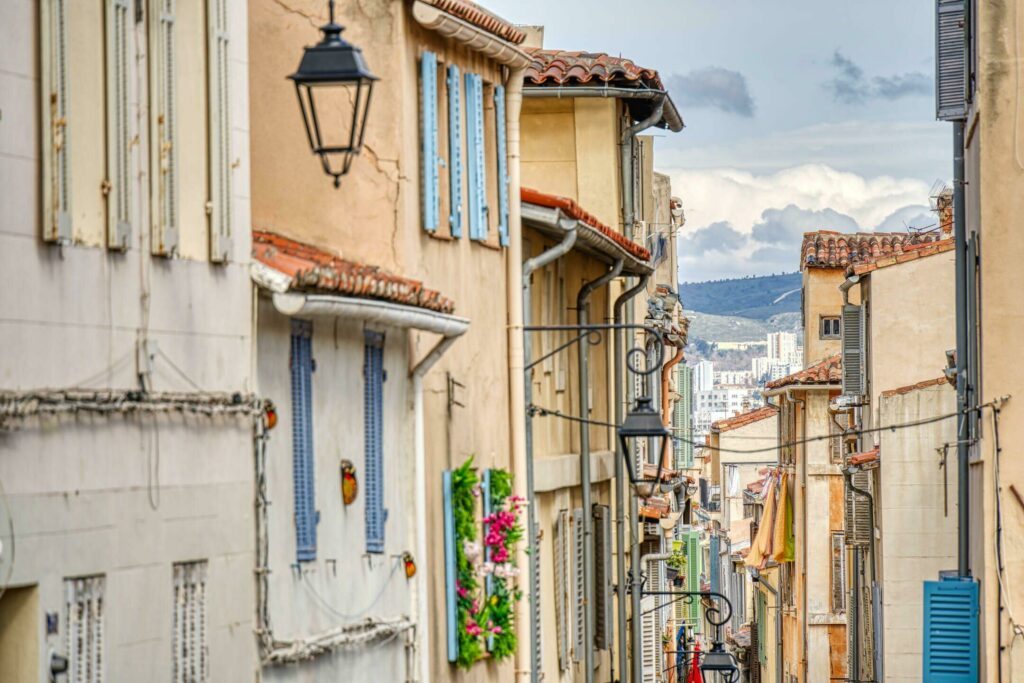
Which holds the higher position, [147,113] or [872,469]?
[147,113]

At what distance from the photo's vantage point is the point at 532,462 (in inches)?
805

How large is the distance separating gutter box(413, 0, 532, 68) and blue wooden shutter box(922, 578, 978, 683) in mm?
6774

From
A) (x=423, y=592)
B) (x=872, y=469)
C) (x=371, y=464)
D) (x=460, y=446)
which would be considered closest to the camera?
(x=371, y=464)

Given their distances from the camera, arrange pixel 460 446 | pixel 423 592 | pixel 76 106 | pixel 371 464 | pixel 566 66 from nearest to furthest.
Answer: pixel 76 106 < pixel 371 464 < pixel 423 592 < pixel 460 446 < pixel 566 66

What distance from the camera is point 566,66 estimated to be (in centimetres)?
2739

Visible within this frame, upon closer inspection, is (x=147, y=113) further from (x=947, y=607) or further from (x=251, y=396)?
(x=947, y=607)

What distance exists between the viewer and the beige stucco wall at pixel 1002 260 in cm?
1961

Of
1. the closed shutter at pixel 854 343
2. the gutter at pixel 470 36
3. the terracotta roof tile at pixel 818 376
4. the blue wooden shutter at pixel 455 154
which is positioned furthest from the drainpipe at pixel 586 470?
the terracotta roof tile at pixel 818 376

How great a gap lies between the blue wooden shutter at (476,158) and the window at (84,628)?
7631 millimetres

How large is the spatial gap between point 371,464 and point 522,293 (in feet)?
16.1

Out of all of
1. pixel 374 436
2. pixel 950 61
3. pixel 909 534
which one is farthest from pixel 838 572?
pixel 374 436

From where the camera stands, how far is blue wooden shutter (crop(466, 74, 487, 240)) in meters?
17.5

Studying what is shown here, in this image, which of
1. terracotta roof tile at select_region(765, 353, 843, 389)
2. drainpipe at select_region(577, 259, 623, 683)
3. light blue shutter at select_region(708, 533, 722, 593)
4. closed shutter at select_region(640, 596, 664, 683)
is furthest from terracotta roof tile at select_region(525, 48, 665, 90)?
light blue shutter at select_region(708, 533, 722, 593)

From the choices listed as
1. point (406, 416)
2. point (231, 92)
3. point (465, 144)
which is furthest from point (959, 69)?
point (231, 92)
